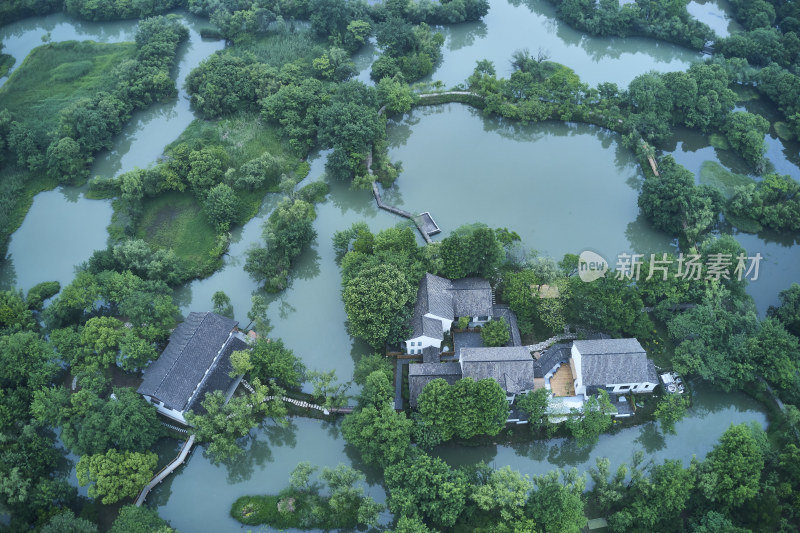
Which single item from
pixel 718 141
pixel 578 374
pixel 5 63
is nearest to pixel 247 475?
pixel 578 374

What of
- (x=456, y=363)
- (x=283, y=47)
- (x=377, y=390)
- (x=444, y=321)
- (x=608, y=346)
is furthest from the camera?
(x=283, y=47)

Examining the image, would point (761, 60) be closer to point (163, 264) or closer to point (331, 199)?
point (331, 199)

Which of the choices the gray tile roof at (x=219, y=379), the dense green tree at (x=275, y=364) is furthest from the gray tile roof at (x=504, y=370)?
the gray tile roof at (x=219, y=379)

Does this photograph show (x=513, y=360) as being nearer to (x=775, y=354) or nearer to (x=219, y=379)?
(x=775, y=354)

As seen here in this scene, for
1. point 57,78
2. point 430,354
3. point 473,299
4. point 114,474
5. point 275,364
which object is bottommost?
point 114,474

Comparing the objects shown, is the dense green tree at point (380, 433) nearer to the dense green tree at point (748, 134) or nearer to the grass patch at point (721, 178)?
the grass patch at point (721, 178)

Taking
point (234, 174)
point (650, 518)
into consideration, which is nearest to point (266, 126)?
point (234, 174)
